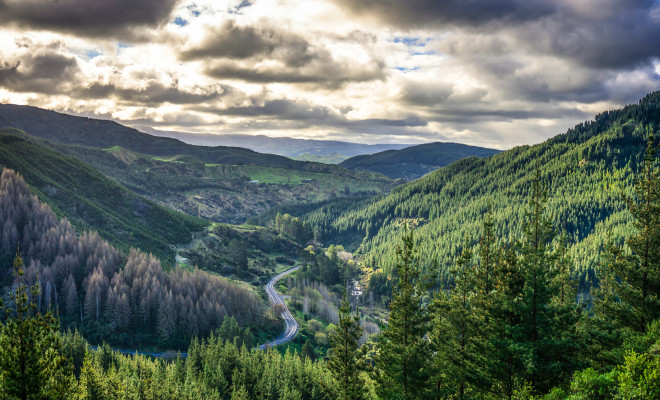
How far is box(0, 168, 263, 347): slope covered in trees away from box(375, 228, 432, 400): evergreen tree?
112 m

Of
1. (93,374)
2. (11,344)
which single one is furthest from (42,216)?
(11,344)

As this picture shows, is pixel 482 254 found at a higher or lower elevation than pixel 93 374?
higher

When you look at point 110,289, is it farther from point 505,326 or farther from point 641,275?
point 641,275

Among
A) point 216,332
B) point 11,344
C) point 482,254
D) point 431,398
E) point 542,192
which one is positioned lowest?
point 216,332

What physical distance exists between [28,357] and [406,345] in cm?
2894

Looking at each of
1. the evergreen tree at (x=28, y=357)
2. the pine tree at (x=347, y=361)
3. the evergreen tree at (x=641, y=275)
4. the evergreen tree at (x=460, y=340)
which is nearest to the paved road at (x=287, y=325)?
the pine tree at (x=347, y=361)

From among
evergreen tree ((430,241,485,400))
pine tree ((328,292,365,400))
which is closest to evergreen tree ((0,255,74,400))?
pine tree ((328,292,365,400))

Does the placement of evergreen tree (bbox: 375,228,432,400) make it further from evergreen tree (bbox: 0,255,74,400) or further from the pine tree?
evergreen tree (bbox: 0,255,74,400)

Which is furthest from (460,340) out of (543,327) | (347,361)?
(347,361)

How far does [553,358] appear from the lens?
93.1 ft

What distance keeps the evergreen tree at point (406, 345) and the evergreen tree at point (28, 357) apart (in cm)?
2544

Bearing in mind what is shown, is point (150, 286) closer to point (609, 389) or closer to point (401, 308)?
point (401, 308)

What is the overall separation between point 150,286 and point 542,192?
148m

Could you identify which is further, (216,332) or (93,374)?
(216,332)
